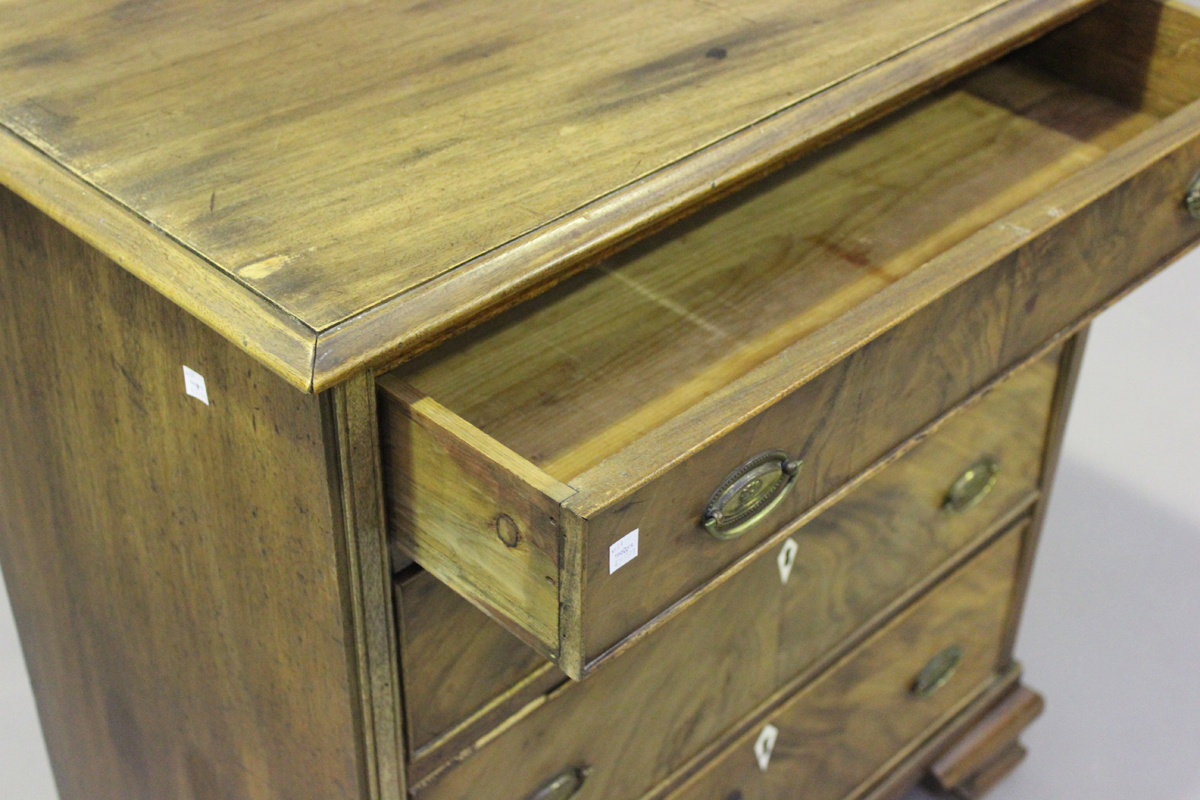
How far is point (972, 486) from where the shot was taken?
131 centimetres

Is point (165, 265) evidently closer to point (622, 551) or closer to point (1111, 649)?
point (622, 551)

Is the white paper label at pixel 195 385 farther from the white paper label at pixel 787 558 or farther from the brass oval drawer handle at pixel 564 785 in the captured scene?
the white paper label at pixel 787 558

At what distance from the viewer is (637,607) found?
77 cm

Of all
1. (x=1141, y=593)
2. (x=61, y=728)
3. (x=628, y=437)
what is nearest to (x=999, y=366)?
(x=628, y=437)

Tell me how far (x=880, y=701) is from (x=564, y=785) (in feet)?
1.46

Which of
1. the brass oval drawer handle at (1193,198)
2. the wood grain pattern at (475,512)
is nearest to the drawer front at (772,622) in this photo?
the wood grain pattern at (475,512)

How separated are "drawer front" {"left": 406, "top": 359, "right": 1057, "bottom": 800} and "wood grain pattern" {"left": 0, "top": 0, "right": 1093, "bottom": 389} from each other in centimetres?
24

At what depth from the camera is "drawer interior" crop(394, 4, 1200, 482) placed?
84 cm

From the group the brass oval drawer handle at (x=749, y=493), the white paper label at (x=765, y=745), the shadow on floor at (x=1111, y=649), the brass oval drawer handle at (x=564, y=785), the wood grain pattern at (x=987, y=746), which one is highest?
the brass oval drawer handle at (x=749, y=493)

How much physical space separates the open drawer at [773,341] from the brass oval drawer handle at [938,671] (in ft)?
1.64

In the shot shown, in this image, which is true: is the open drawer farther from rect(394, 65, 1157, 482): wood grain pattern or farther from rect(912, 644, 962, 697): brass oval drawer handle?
rect(912, 644, 962, 697): brass oval drawer handle

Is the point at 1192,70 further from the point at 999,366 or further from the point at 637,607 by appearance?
the point at 637,607

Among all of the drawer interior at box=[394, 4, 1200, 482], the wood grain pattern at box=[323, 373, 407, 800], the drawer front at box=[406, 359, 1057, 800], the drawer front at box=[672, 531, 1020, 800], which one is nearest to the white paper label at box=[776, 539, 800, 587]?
the drawer front at box=[406, 359, 1057, 800]

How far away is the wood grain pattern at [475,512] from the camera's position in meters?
0.71
